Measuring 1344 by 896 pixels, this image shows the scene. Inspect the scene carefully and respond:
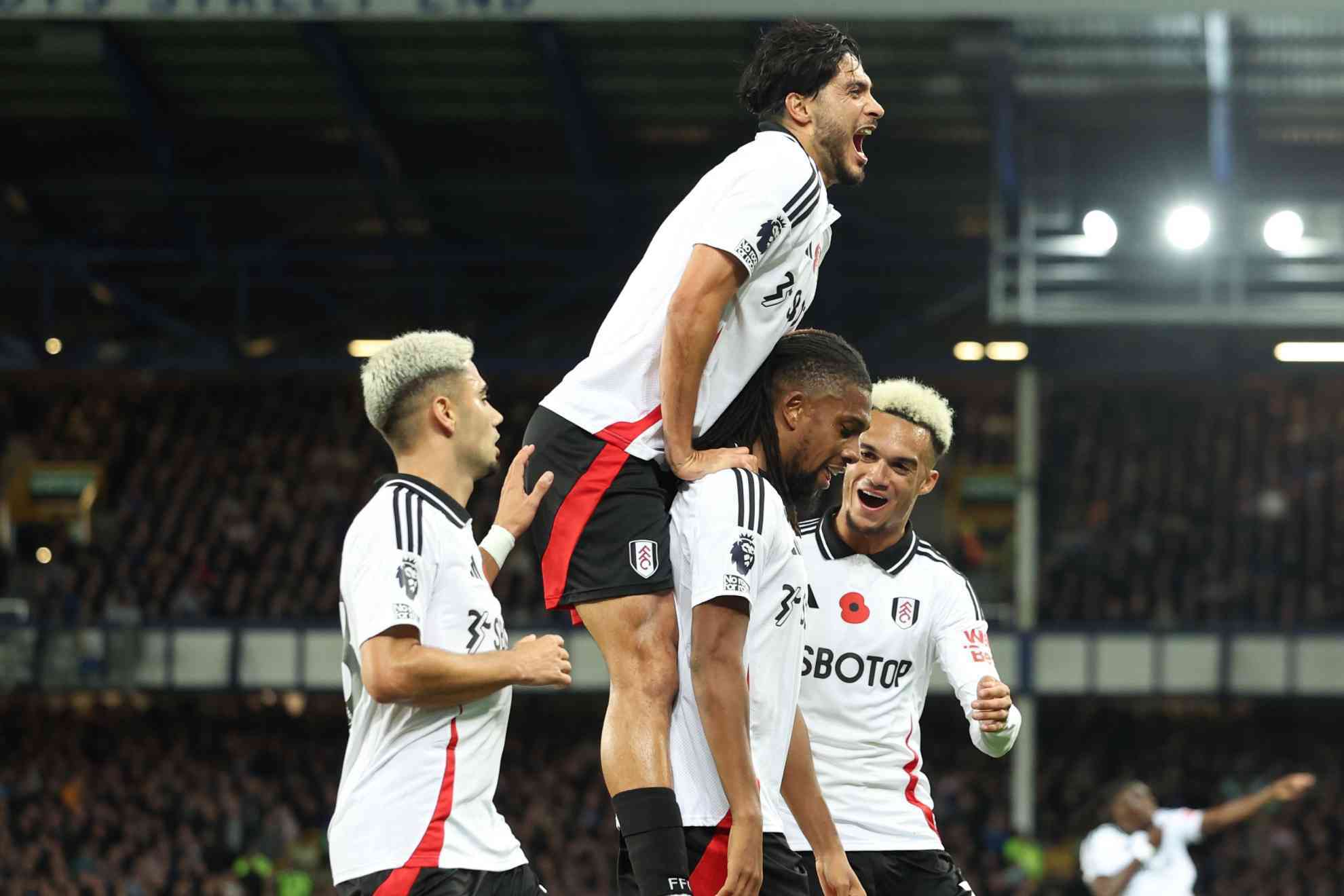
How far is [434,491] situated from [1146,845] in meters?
8.08

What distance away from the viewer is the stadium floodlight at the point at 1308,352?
2355 cm

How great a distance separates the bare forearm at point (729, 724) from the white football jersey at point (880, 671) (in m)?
1.41

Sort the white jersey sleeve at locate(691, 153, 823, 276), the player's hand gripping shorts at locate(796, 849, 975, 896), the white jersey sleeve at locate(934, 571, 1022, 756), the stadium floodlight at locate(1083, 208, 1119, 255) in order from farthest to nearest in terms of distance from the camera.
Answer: the stadium floodlight at locate(1083, 208, 1119, 255), the player's hand gripping shorts at locate(796, 849, 975, 896), the white jersey sleeve at locate(934, 571, 1022, 756), the white jersey sleeve at locate(691, 153, 823, 276)

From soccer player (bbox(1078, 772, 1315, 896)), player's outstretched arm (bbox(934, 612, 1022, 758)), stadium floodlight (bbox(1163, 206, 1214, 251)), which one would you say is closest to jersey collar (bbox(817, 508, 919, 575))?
player's outstretched arm (bbox(934, 612, 1022, 758))

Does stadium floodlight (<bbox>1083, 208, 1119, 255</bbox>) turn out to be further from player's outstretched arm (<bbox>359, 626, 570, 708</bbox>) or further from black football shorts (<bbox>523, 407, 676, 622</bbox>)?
player's outstretched arm (<bbox>359, 626, 570, 708</bbox>)

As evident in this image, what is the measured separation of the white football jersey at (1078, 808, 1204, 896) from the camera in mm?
11398

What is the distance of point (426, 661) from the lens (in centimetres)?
430

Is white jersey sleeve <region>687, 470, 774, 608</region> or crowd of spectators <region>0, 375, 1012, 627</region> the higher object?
crowd of spectators <region>0, 375, 1012, 627</region>

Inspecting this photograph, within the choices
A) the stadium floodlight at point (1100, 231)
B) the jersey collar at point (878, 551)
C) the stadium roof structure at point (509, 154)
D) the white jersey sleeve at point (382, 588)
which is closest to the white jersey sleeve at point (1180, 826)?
the jersey collar at point (878, 551)

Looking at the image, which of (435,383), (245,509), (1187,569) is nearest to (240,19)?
(245,509)

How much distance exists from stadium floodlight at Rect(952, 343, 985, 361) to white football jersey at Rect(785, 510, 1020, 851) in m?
19.7

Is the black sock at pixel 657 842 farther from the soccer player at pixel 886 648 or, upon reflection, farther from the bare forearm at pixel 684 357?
the soccer player at pixel 886 648

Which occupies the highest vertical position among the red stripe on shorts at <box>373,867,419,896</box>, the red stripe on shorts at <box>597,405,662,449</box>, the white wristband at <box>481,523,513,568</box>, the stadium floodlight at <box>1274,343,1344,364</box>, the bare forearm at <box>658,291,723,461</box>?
the stadium floodlight at <box>1274,343,1344,364</box>

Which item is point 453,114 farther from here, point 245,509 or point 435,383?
point 435,383
